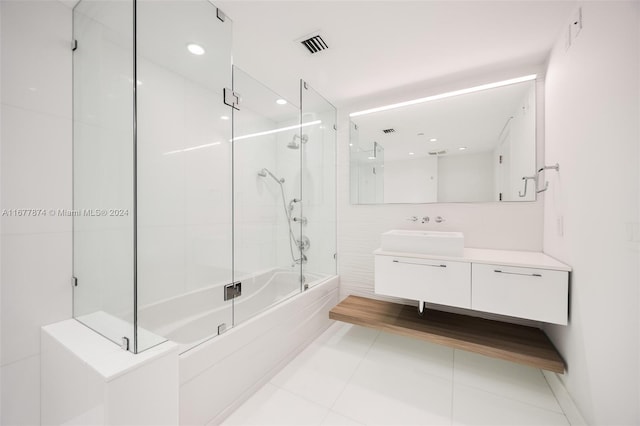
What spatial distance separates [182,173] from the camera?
1.85 meters

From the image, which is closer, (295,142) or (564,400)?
(564,400)

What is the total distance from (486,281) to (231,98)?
2.18m

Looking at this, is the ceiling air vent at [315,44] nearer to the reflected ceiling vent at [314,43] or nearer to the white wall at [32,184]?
the reflected ceiling vent at [314,43]

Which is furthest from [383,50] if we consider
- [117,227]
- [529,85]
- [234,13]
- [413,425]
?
[413,425]

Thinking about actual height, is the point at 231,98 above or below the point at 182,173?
above

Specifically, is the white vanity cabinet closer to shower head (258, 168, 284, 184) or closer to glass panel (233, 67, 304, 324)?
glass panel (233, 67, 304, 324)

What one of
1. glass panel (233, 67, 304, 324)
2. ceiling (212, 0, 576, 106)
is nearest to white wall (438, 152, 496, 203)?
ceiling (212, 0, 576, 106)

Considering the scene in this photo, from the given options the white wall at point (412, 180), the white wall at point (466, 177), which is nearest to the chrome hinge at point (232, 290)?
the white wall at point (412, 180)

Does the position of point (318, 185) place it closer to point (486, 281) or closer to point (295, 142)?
point (295, 142)

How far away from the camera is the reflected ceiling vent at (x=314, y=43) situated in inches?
68.2

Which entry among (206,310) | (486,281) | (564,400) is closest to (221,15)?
(206,310)

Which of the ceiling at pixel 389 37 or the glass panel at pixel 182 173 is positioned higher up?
the ceiling at pixel 389 37

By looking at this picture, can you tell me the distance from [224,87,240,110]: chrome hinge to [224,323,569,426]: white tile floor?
195cm

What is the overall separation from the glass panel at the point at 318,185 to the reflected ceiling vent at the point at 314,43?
0.56 m
